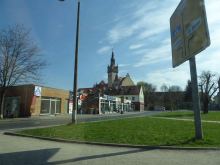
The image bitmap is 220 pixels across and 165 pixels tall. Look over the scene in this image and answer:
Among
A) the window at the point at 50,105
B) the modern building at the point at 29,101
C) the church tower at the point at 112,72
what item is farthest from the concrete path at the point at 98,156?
the church tower at the point at 112,72

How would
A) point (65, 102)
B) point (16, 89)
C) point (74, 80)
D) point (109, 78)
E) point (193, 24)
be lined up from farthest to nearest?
point (109, 78), point (65, 102), point (16, 89), point (74, 80), point (193, 24)

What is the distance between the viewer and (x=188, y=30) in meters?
12.4

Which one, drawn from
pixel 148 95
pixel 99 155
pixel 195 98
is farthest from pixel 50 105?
pixel 148 95

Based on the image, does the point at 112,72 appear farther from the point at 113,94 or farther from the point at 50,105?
the point at 50,105

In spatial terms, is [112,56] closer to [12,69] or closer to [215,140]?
[12,69]

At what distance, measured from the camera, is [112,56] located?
12575 centimetres

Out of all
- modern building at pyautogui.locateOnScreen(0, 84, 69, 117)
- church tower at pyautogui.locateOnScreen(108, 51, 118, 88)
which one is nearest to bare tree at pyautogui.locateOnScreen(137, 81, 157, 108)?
church tower at pyautogui.locateOnScreen(108, 51, 118, 88)

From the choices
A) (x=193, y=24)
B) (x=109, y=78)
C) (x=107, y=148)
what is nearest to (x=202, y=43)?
(x=193, y=24)

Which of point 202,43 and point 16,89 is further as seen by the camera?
point 16,89

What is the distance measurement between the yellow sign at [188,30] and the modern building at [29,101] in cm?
2841

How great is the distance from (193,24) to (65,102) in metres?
37.9

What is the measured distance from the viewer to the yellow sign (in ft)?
35.7

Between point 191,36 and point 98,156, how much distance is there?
6594mm

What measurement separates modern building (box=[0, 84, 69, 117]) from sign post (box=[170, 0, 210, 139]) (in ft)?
93.2
